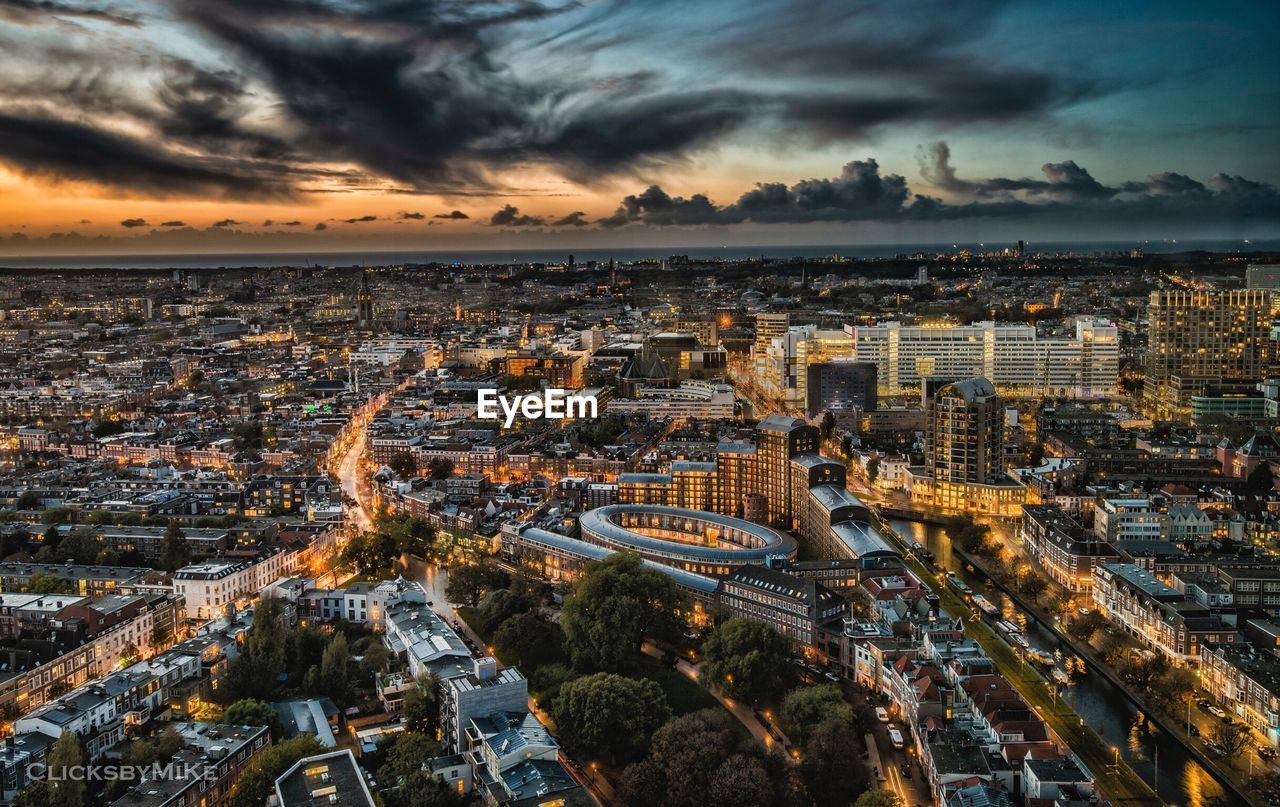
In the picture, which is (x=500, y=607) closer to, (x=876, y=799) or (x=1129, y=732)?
(x=876, y=799)

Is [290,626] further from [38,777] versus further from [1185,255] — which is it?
[1185,255]

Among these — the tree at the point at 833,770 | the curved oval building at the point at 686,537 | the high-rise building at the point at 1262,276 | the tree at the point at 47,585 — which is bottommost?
the tree at the point at 833,770

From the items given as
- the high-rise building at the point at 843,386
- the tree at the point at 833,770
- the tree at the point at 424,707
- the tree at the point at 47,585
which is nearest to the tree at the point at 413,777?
the tree at the point at 424,707

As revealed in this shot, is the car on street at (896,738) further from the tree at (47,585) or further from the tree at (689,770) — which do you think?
the tree at (47,585)

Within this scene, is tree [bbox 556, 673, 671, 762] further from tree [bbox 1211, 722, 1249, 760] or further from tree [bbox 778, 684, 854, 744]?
tree [bbox 1211, 722, 1249, 760]

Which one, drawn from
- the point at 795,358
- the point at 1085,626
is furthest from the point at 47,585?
the point at 795,358

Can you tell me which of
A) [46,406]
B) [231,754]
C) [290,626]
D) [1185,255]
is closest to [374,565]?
[290,626]
